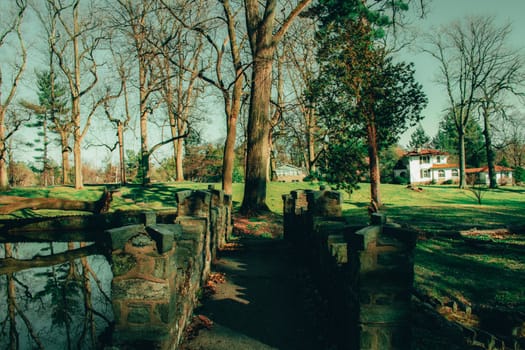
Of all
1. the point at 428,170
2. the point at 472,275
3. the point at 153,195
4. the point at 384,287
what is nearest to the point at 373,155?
the point at 472,275

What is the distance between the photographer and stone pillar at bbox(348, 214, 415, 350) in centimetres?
386

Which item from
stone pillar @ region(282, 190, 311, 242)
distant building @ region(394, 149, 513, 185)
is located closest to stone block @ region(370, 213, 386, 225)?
stone pillar @ region(282, 190, 311, 242)

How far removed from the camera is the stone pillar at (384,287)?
3860 mm

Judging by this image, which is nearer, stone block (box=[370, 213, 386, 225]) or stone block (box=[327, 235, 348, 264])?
stone block (box=[370, 213, 386, 225])

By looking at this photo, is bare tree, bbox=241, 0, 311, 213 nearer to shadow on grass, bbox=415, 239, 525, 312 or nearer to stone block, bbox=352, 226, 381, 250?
shadow on grass, bbox=415, 239, 525, 312

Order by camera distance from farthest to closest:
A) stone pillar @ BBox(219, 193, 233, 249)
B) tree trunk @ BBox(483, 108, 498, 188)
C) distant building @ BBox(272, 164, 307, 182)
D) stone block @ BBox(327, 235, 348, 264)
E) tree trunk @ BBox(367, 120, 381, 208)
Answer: distant building @ BBox(272, 164, 307, 182) < tree trunk @ BBox(483, 108, 498, 188) < tree trunk @ BBox(367, 120, 381, 208) < stone pillar @ BBox(219, 193, 233, 249) < stone block @ BBox(327, 235, 348, 264)

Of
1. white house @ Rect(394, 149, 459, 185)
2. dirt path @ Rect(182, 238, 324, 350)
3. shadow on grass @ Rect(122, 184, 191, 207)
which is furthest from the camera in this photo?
white house @ Rect(394, 149, 459, 185)

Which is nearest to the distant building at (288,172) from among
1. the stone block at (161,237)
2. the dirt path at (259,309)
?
the dirt path at (259,309)

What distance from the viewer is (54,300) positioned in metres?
6.91

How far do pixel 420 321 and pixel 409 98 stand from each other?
39.2ft

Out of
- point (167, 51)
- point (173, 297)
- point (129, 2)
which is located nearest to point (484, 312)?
point (173, 297)

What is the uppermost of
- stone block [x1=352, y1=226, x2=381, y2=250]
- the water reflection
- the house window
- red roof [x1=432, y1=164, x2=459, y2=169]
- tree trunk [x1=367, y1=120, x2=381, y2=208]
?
the house window

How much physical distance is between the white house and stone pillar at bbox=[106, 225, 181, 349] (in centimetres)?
6638

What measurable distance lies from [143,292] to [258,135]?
440 inches
